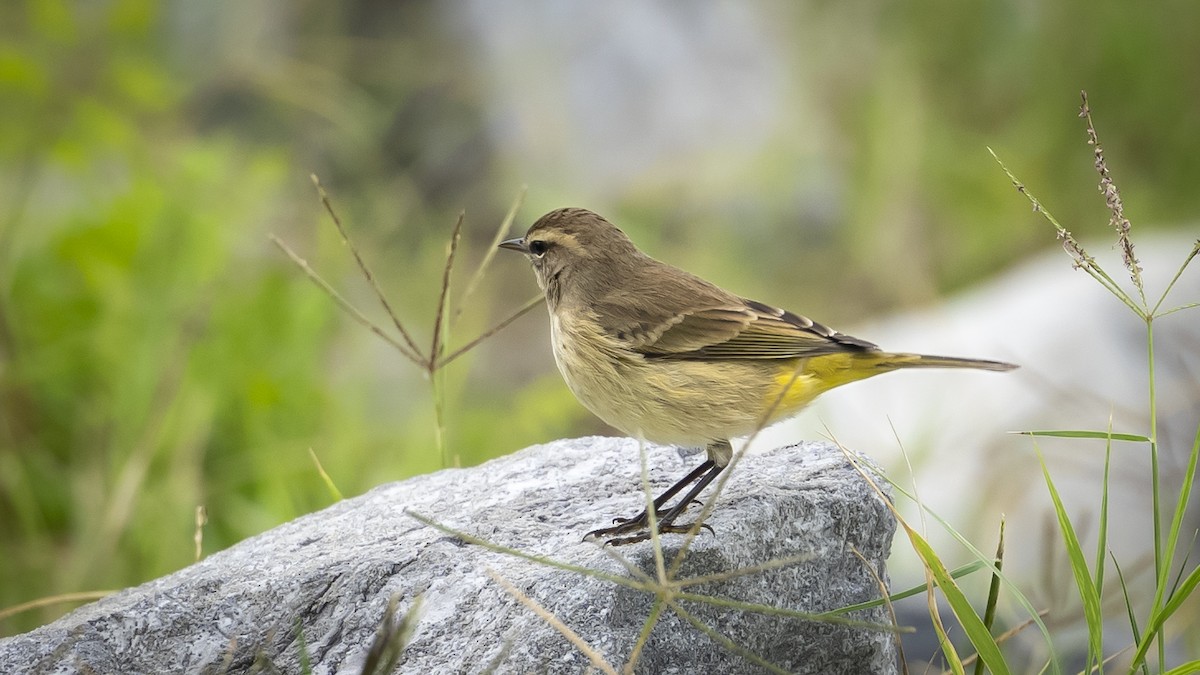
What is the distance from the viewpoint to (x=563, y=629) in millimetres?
2650

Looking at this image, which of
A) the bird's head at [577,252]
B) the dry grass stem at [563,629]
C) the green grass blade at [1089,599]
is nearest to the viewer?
the dry grass stem at [563,629]

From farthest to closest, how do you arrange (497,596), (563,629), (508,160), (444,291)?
(508,160) < (444,291) < (497,596) < (563,629)

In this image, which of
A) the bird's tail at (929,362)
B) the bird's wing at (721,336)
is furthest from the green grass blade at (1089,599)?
the bird's wing at (721,336)

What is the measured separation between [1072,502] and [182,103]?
656 cm

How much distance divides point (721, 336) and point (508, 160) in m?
5.89

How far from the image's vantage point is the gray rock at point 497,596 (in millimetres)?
2936

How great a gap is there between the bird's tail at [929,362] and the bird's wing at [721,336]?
156mm

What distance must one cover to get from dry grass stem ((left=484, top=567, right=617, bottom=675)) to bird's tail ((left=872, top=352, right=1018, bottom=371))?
1.35 meters

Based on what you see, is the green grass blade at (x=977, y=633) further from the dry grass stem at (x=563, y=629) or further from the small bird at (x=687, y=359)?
the small bird at (x=687, y=359)

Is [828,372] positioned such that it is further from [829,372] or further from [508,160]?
[508,160]

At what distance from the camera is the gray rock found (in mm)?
2936

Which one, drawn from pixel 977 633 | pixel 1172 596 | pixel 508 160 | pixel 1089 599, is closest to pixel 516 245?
pixel 977 633

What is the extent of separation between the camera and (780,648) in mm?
3137

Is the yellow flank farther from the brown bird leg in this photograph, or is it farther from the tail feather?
the brown bird leg
